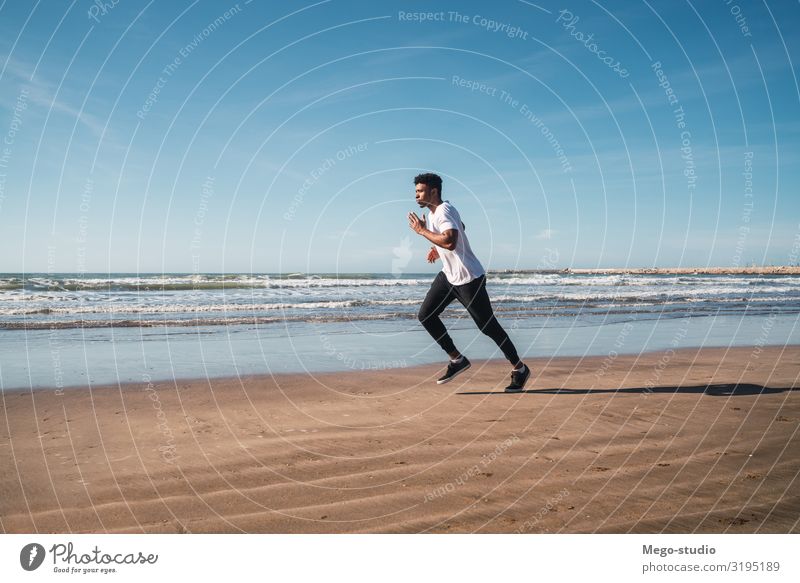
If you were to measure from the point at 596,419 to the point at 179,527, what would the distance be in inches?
177

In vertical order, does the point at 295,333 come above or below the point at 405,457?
below

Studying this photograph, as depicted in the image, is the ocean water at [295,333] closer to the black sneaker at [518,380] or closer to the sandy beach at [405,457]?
the sandy beach at [405,457]

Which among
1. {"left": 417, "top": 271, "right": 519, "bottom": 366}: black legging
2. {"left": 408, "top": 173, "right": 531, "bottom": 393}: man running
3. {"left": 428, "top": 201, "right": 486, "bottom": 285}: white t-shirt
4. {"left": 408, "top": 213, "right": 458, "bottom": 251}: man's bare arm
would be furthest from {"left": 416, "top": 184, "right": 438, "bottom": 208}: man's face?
{"left": 417, "top": 271, "right": 519, "bottom": 366}: black legging

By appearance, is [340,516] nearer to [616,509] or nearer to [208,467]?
[208,467]

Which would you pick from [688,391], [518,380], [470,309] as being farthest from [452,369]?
[688,391]

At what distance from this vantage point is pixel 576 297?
30.2 m

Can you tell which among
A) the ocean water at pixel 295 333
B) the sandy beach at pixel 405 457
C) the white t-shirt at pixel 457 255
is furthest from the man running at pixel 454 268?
the ocean water at pixel 295 333

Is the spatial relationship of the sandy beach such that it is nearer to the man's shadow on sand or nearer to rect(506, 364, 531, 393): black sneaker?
the man's shadow on sand

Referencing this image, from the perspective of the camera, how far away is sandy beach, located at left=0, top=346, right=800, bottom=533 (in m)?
4.07

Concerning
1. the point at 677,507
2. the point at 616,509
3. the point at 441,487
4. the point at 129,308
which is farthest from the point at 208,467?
the point at 129,308

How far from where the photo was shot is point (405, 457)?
5.33 meters

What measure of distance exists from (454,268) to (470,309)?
59 centimetres
